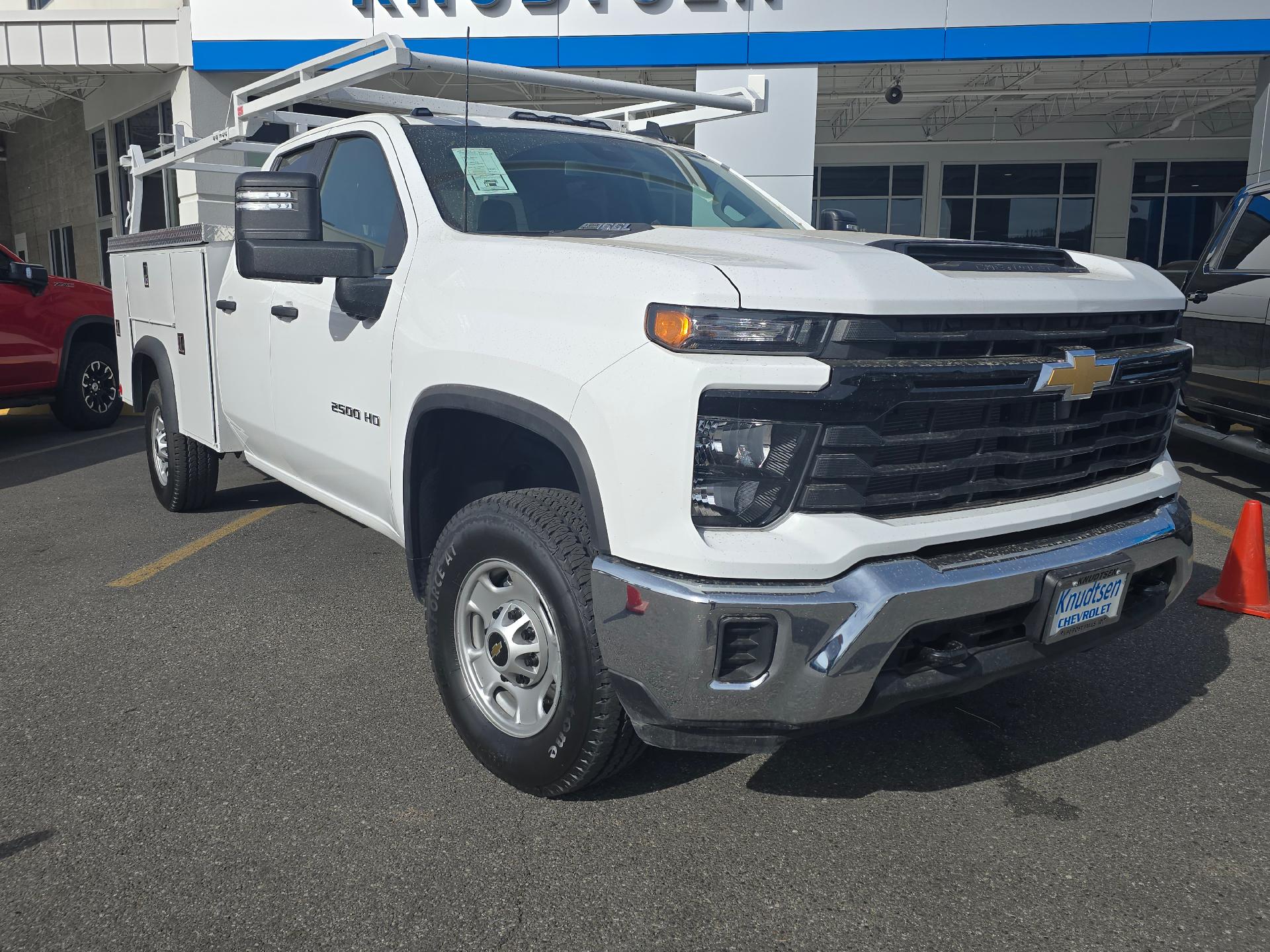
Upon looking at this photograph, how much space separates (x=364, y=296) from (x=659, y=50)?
10959 millimetres

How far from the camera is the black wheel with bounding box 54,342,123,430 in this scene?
980 centimetres

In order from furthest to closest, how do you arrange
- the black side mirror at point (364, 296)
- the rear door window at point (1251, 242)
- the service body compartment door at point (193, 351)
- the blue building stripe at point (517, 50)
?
the blue building stripe at point (517, 50) < the rear door window at point (1251, 242) < the service body compartment door at point (193, 351) < the black side mirror at point (364, 296)

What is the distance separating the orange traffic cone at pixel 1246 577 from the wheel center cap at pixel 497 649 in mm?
3299

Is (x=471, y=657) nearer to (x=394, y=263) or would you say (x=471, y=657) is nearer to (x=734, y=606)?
(x=734, y=606)

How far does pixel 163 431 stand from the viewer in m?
6.09

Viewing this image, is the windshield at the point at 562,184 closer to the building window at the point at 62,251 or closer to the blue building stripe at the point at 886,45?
the blue building stripe at the point at 886,45

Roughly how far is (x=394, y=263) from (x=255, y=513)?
131 inches

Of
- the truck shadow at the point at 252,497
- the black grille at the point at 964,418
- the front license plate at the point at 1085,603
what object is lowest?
the truck shadow at the point at 252,497

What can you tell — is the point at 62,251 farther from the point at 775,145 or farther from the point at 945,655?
the point at 945,655

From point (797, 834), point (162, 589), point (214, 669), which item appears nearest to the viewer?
point (797, 834)

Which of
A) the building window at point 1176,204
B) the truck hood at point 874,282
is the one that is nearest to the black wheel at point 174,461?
the truck hood at point 874,282

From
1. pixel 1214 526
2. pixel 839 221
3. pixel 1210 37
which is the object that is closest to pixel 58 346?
pixel 839 221

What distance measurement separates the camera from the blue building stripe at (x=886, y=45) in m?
12.8

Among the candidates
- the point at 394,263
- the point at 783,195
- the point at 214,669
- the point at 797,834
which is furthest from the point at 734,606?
the point at 783,195
